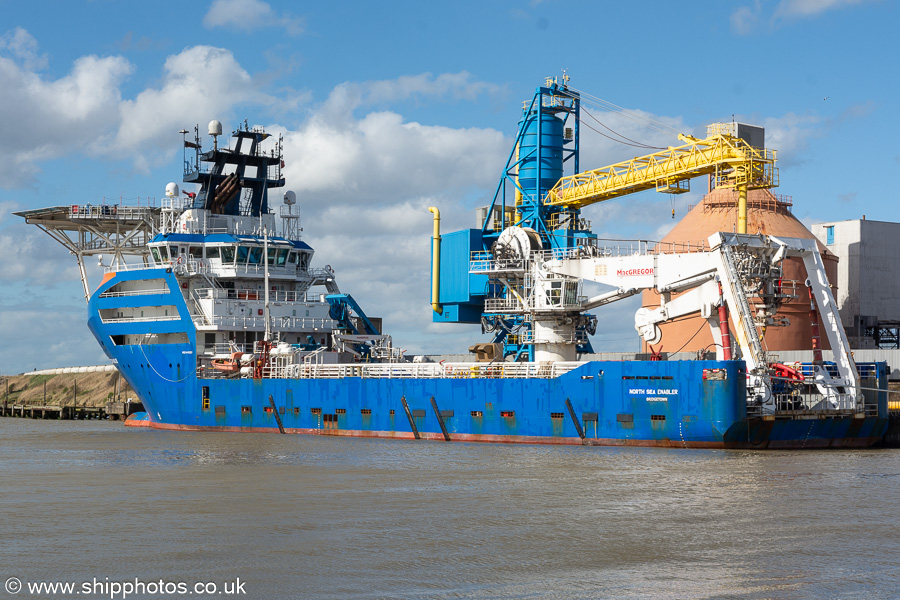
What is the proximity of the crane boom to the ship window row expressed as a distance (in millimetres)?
12673

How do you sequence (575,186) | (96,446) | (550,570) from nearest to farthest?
1. (550,570)
2. (96,446)
3. (575,186)

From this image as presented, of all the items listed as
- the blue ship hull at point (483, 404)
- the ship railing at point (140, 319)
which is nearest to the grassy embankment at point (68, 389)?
the ship railing at point (140, 319)

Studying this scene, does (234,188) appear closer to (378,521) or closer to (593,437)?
(593,437)

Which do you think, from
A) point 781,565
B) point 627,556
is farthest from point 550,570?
point 781,565

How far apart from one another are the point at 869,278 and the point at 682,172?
85.2 feet

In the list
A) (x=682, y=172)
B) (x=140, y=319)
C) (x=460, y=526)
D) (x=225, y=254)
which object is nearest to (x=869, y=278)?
(x=682, y=172)

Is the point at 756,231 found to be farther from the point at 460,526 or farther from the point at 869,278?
the point at 460,526

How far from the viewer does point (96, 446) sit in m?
36.1

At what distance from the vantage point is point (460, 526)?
18.4 metres

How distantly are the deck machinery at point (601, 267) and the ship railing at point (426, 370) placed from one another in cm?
291

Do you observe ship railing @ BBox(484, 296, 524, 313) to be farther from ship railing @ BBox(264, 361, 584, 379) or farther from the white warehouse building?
the white warehouse building

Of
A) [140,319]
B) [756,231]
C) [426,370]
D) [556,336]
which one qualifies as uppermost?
[756,231]

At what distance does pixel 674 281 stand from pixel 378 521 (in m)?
17.9

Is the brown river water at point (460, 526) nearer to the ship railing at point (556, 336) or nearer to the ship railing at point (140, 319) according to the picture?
the ship railing at point (556, 336)
